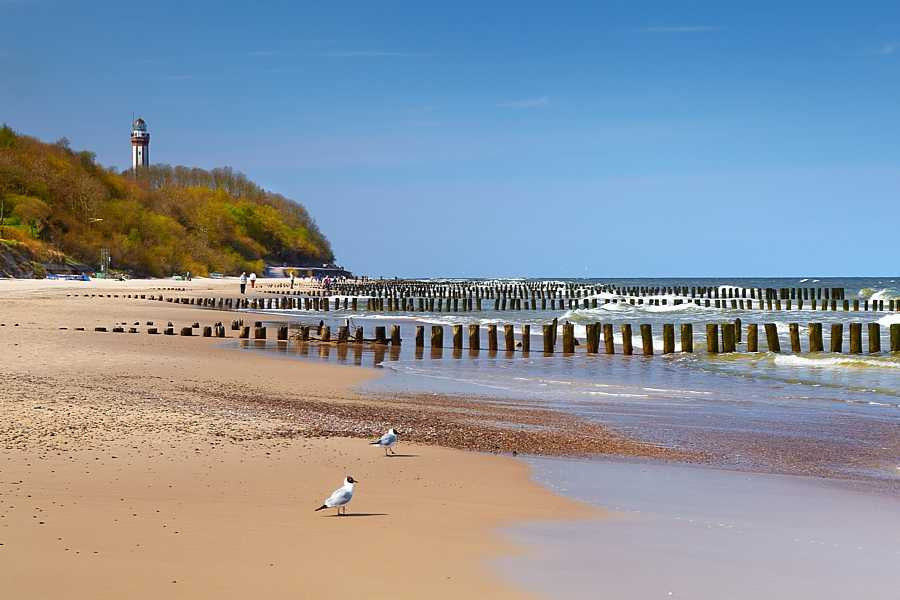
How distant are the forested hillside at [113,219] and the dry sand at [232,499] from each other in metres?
65.2

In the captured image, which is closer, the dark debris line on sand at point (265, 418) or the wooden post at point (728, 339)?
the dark debris line on sand at point (265, 418)

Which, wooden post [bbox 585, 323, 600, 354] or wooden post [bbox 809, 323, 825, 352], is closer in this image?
wooden post [bbox 809, 323, 825, 352]

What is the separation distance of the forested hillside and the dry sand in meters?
65.2

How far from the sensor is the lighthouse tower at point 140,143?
17725cm

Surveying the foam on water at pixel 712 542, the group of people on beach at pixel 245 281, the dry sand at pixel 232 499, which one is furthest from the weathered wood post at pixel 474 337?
the group of people on beach at pixel 245 281

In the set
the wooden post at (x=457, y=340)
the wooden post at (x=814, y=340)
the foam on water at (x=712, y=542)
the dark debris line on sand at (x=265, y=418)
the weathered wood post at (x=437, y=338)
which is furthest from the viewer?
the weathered wood post at (x=437, y=338)

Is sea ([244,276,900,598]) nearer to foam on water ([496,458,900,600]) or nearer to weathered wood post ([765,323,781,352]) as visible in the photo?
foam on water ([496,458,900,600])

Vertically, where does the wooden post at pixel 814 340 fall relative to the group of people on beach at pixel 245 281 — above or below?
below

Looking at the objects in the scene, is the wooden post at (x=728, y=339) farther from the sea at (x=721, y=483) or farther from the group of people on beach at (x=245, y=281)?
the group of people on beach at (x=245, y=281)

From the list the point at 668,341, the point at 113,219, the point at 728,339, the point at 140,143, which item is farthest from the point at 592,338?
the point at 140,143

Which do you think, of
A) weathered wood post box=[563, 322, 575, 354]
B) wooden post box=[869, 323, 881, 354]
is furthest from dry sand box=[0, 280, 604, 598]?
wooden post box=[869, 323, 881, 354]

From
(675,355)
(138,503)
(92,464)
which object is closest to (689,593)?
(138,503)

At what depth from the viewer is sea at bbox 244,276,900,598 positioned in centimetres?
548

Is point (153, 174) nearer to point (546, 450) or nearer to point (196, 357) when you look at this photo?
point (196, 357)
